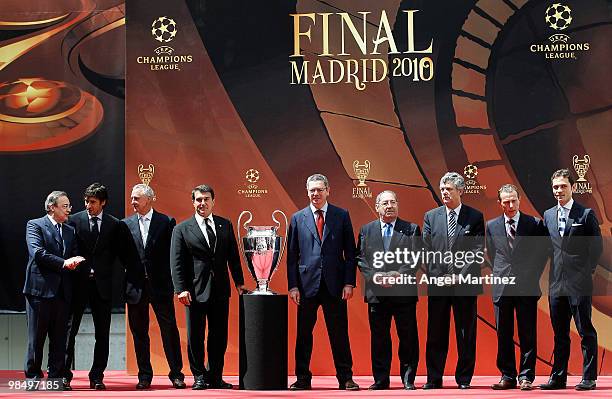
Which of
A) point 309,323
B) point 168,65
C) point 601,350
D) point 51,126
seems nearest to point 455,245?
point 309,323

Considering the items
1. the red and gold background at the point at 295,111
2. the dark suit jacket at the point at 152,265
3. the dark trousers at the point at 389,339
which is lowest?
the dark trousers at the point at 389,339

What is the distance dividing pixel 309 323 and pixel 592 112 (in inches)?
116

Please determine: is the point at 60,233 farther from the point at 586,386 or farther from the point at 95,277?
the point at 586,386

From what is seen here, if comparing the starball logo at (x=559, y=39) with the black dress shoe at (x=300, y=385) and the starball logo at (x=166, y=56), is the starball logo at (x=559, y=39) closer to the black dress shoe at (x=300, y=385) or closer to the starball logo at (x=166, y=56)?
the starball logo at (x=166, y=56)

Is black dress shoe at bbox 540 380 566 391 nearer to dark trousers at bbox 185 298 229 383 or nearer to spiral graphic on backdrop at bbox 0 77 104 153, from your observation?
dark trousers at bbox 185 298 229 383

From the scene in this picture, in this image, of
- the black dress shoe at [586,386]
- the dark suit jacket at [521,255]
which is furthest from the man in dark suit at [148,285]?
the black dress shoe at [586,386]

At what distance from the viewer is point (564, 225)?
7.18 m

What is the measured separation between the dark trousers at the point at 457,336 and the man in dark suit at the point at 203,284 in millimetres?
1427

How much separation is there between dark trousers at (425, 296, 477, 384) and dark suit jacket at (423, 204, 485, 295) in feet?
0.23

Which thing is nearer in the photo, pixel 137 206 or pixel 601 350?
pixel 137 206

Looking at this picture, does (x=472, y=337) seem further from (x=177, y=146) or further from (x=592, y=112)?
(x=177, y=146)

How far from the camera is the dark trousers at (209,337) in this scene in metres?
7.34

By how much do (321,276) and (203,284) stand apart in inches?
33.8

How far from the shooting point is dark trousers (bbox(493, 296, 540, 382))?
7.14 m
